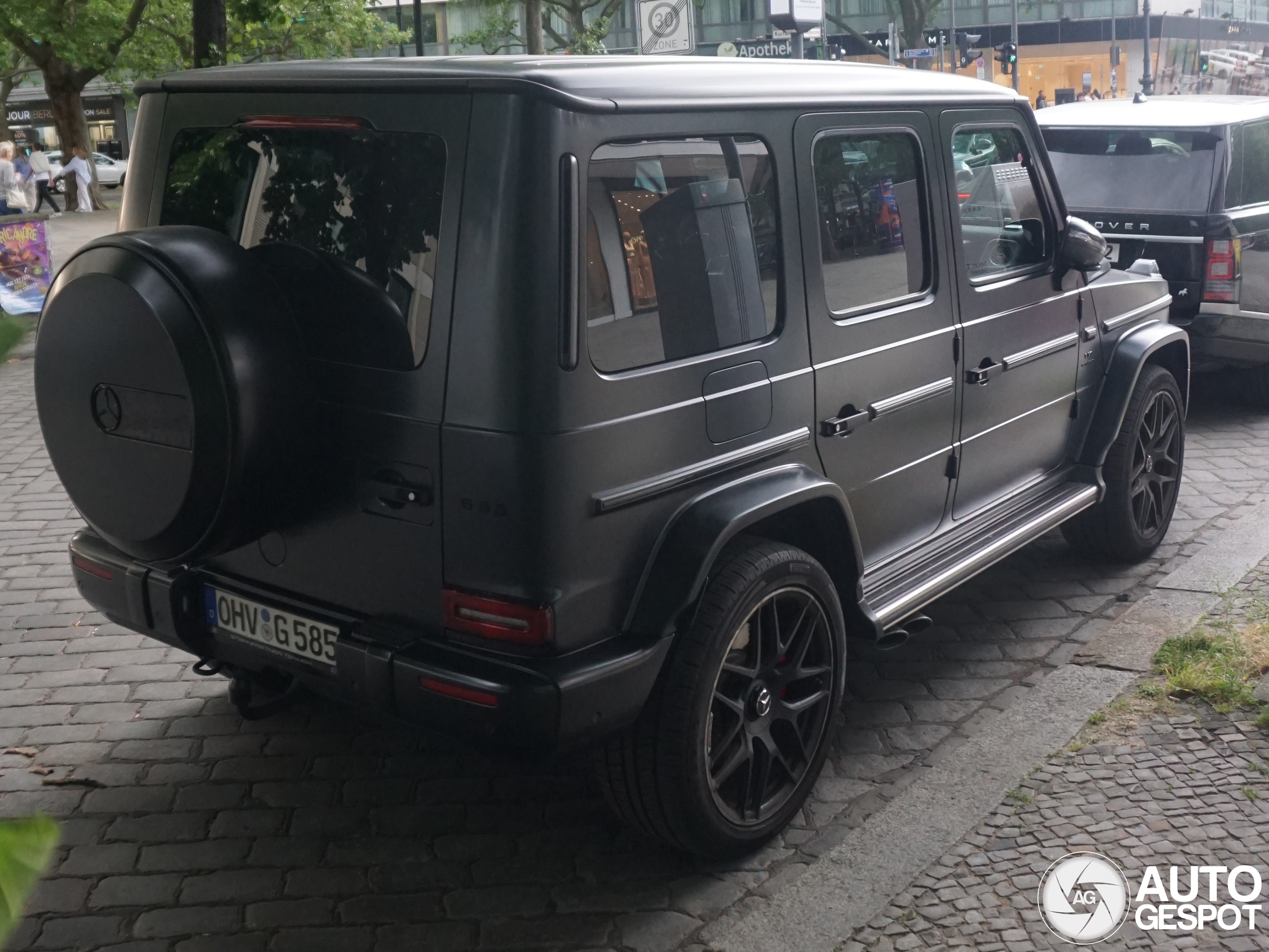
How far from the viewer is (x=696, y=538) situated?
3.09 meters

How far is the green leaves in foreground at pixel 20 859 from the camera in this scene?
0.62m

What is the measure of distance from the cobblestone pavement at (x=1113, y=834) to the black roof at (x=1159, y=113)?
487cm

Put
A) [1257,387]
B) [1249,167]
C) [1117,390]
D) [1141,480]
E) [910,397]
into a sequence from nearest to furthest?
1. [910,397]
2. [1117,390]
3. [1141,480]
4. [1249,167]
5. [1257,387]

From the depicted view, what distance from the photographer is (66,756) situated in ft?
13.4

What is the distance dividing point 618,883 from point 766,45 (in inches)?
793

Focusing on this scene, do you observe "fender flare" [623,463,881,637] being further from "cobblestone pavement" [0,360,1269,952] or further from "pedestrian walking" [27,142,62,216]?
"pedestrian walking" [27,142,62,216]

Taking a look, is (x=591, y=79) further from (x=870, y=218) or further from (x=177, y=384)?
(x=870, y=218)

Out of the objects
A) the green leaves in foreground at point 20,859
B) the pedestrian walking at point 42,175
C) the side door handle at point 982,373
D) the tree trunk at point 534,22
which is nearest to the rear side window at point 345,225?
the side door handle at point 982,373

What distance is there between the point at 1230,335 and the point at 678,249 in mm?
5769

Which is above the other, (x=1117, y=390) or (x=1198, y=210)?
(x=1198, y=210)

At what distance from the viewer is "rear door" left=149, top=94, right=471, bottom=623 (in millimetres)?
2896

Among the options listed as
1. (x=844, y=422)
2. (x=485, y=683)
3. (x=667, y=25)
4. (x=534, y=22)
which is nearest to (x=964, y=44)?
(x=534, y=22)

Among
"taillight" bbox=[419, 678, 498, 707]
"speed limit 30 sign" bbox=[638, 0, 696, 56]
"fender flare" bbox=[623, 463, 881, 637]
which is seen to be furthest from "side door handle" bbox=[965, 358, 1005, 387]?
"speed limit 30 sign" bbox=[638, 0, 696, 56]

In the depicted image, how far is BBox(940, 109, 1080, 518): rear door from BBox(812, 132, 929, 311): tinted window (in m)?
0.25
